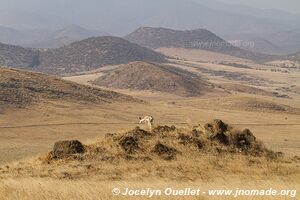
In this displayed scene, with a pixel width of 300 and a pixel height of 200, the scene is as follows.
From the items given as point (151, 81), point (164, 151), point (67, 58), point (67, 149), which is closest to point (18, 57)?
point (67, 58)

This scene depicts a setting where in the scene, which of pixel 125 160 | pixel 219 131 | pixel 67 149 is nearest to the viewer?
pixel 125 160

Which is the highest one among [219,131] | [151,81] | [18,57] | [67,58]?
[67,58]

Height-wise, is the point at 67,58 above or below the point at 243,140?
above

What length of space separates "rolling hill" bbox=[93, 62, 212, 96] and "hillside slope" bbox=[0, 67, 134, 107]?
131 feet

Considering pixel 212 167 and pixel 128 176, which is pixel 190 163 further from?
pixel 128 176

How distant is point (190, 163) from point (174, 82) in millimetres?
102317

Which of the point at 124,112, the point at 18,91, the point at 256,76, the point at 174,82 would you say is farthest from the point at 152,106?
the point at 256,76

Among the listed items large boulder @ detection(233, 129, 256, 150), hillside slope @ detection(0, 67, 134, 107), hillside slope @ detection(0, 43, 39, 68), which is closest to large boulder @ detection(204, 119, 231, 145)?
large boulder @ detection(233, 129, 256, 150)

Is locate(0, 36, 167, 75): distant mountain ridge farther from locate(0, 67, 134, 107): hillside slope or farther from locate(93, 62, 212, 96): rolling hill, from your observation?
locate(0, 67, 134, 107): hillside slope

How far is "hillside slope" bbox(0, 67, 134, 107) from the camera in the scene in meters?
63.3

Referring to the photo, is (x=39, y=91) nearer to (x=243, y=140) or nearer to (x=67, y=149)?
(x=243, y=140)

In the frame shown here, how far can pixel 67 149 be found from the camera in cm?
2123

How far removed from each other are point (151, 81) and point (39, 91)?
184ft

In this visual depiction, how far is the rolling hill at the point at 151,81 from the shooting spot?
119338 mm
